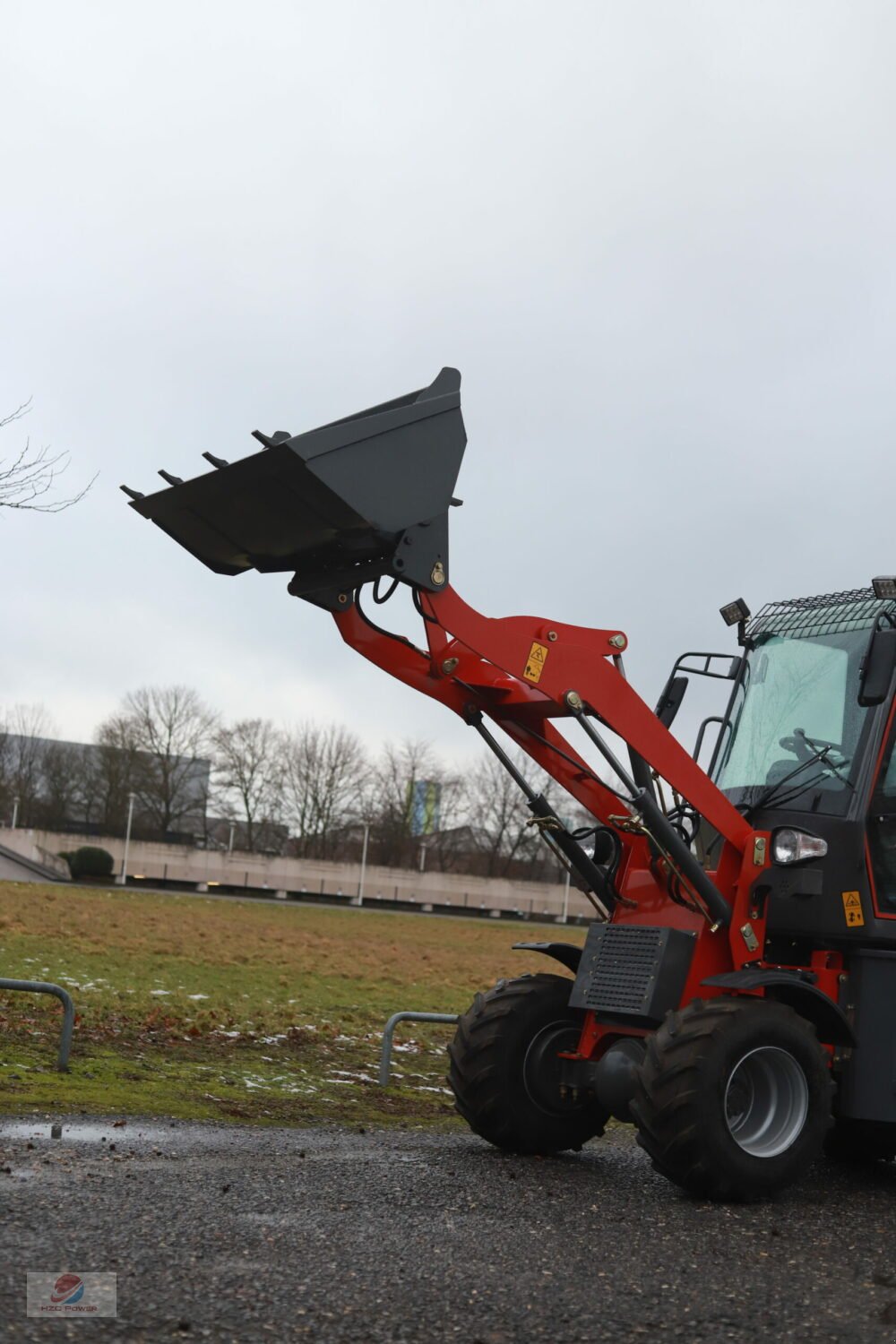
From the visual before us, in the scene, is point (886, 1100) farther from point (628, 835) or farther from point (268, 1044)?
point (268, 1044)

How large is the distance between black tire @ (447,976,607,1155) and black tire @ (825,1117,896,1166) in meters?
1.62

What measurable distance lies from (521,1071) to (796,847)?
2166 millimetres

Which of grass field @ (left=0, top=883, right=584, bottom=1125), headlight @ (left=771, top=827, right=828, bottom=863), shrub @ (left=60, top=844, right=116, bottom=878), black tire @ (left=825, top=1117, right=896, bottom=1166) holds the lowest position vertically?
shrub @ (left=60, top=844, right=116, bottom=878)

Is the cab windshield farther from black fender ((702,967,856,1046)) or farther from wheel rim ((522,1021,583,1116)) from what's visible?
wheel rim ((522,1021,583,1116))

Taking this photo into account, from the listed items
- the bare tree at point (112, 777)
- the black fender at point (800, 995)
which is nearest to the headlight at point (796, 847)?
the black fender at point (800, 995)

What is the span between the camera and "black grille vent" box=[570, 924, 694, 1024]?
802 cm

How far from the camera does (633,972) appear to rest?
821 cm

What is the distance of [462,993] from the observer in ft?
76.9

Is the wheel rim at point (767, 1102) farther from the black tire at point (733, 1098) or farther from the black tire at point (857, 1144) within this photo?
the black tire at point (857, 1144)

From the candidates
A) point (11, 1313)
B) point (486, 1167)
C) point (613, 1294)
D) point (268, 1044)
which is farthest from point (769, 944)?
point (268, 1044)

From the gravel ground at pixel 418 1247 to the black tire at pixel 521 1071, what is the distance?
0.72 feet

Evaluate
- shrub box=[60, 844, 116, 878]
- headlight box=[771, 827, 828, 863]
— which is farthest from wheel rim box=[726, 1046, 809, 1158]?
shrub box=[60, 844, 116, 878]

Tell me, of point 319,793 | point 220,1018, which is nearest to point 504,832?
point 319,793

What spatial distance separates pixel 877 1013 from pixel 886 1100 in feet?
1.58
